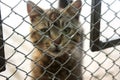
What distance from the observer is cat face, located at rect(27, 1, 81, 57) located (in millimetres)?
2311

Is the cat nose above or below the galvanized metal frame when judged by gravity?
below

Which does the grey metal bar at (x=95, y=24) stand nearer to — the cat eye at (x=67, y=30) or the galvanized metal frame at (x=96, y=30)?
the galvanized metal frame at (x=96, y=30)

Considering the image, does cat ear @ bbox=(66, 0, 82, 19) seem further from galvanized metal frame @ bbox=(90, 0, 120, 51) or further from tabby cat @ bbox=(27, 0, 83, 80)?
galvanized metal frame @ bbox=(90, 0, 120, 51)

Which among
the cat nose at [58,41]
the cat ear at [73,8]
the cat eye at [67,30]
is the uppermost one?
the cat ear at [73,8]

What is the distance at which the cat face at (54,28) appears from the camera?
7.58 ft

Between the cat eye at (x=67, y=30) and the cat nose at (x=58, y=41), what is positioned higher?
the cat eye at (x=67, y=30)

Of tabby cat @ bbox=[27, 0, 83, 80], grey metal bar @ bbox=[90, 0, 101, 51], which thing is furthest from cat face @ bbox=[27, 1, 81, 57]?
grey metal bar @ bbox=[90, 0, 101, 51]

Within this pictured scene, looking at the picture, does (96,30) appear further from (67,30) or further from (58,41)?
(58,41)

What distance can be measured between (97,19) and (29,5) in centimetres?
64

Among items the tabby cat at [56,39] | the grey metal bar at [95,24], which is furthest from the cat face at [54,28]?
the grey metal bar at [95,24]

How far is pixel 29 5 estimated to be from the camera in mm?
2291

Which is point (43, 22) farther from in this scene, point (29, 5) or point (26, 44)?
point (26, 44)

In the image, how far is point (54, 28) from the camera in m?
2.35

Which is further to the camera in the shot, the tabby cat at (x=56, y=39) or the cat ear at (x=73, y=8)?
the cat ear at (x=73, y=8)
